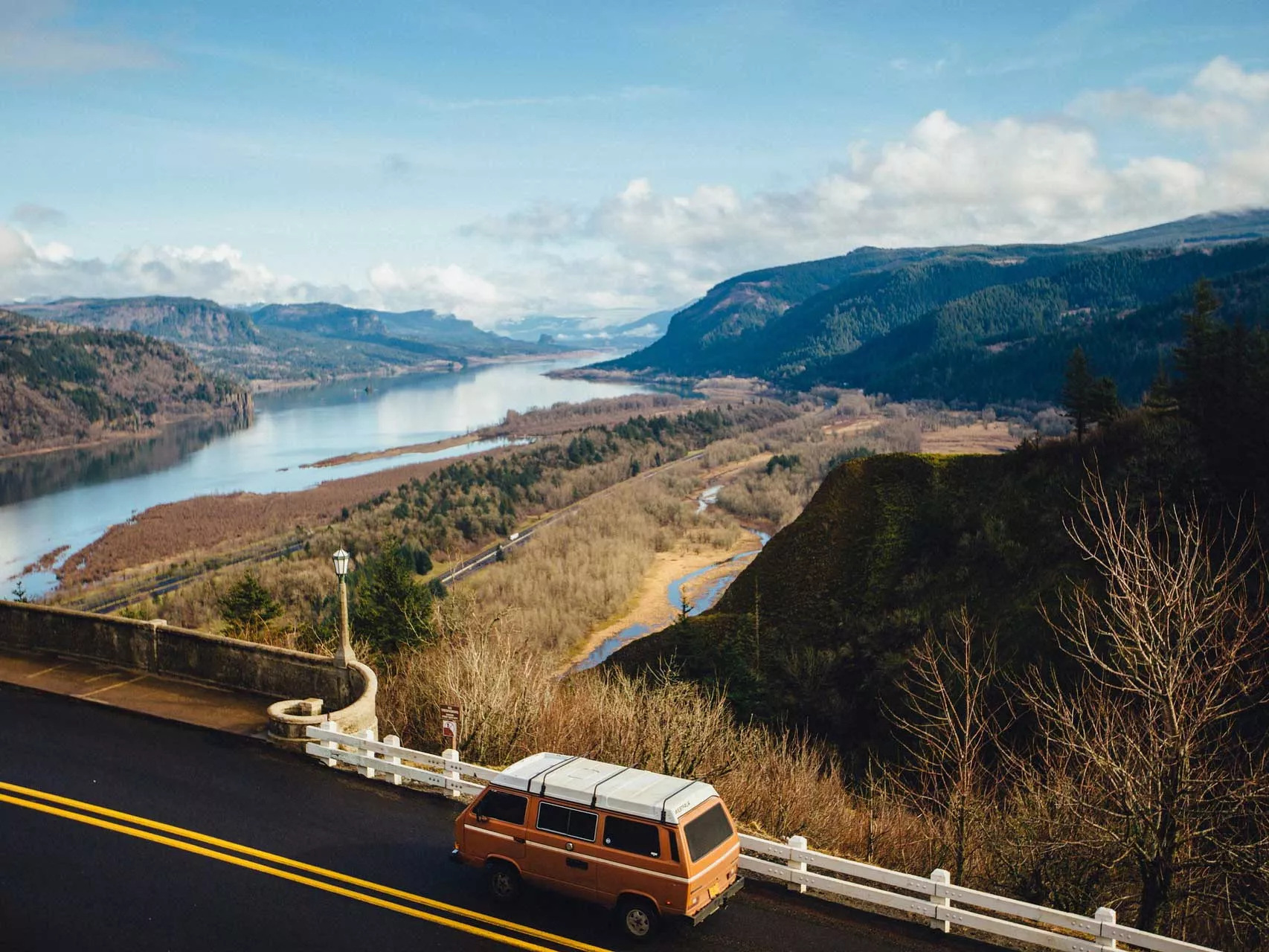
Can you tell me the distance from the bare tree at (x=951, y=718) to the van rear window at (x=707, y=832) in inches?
285

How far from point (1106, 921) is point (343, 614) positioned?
13116mm

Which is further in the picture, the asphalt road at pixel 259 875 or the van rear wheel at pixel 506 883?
the van rear wheel at pixel 506 883

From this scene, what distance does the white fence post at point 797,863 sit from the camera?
1366 cm

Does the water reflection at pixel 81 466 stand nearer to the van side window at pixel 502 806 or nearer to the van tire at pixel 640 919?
the van side window at pixel 502 806

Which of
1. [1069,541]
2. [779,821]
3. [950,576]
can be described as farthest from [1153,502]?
[779,821]

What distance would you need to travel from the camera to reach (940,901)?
12.9m

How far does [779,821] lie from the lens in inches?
731

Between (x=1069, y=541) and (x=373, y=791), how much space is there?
33.4m

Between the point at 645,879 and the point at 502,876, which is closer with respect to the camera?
the point at 645,879

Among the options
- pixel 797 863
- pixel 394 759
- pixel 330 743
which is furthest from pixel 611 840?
pixel 330 743

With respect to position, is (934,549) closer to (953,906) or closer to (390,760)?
(953,906)

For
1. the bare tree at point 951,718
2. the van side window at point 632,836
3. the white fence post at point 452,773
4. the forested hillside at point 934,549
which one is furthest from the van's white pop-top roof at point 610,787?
the forested hillside at point 934,549

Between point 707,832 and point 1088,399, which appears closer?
point 707,832

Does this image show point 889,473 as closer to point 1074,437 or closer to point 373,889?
point 1074,437
